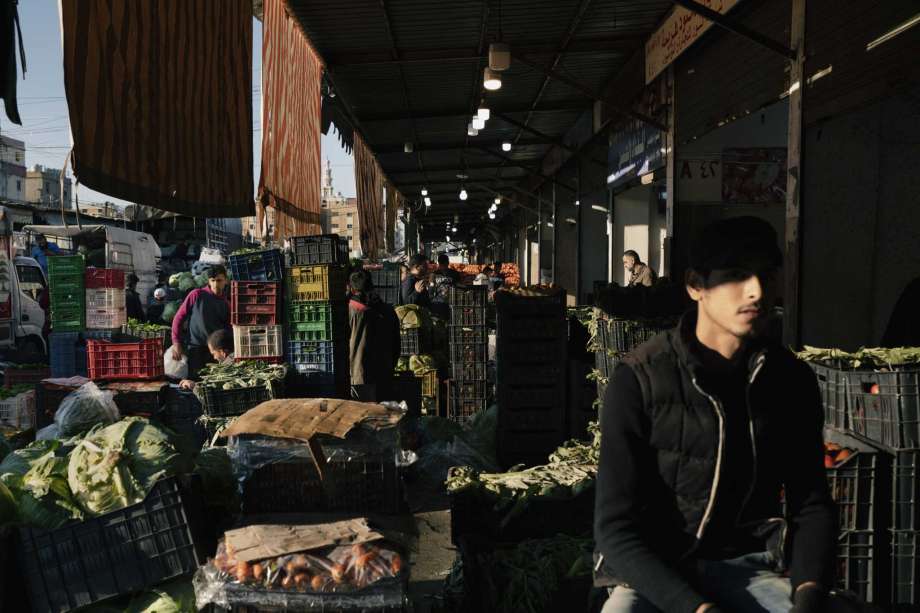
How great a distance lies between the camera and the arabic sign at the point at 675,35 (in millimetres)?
9570

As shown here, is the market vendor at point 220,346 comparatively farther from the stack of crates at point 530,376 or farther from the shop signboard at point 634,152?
the shop signboard at point 634,152

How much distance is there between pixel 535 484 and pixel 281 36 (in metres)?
5.90

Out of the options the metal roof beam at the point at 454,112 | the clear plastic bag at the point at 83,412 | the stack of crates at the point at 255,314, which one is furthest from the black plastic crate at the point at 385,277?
the clear plastic bag at the point at 83,412

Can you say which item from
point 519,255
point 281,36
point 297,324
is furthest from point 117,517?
point 519,255

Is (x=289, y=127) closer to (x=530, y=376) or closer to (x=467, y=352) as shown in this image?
(x=467, y=352)

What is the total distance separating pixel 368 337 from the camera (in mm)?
8922

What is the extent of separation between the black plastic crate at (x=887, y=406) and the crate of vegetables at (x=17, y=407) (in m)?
7.59

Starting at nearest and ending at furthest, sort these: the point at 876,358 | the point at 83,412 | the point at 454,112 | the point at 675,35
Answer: the point at 876,358
the point at 83,412
the point at 675,35
the point at 454,112

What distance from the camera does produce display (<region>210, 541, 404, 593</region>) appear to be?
119 inches

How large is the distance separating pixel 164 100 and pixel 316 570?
274 centimetres

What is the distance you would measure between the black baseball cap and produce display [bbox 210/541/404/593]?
1.85 meters

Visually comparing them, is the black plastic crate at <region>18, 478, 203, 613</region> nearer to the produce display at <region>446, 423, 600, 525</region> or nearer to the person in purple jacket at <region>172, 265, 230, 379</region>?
the produce display at <region>446, 423, 600, 525</region>

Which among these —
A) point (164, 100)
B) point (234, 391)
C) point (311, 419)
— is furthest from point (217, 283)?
point (311, 419)

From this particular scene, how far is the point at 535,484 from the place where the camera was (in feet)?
16.0
